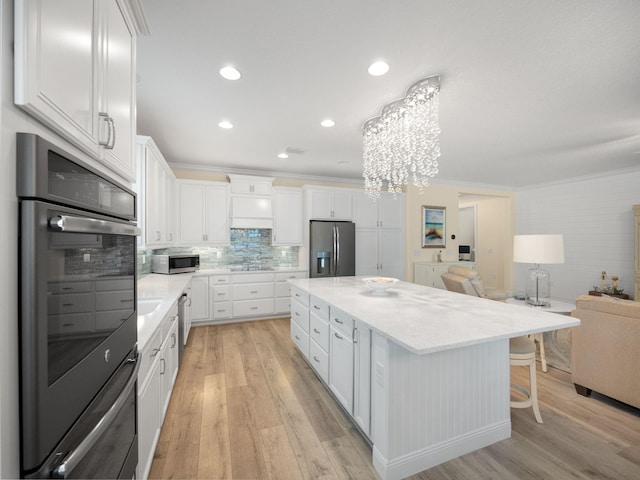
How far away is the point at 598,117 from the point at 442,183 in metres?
3.06

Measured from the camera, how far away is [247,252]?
509 centimetres

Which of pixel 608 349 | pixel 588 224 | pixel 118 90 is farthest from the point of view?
pixel 588 224

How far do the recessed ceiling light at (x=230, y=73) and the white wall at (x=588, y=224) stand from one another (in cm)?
660

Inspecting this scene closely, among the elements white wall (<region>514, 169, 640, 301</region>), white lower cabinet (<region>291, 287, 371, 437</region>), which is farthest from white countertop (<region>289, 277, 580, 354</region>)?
white wall (<region>514, 169, 640, 301</region>)

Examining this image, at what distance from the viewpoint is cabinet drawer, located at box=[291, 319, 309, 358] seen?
290cm

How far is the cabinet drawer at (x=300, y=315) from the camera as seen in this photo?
114 inches

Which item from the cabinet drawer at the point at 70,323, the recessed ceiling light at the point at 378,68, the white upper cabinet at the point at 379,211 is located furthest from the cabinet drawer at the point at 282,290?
the cabinet drawer at the point at 70,323

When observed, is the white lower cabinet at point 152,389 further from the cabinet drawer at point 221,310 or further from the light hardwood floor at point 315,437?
the cabinet drawer at point 221,310

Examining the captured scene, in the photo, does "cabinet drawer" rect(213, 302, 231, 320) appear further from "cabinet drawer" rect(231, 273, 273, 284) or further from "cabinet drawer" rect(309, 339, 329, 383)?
"cabinet drawer" rect(309, 339, 329, 383)

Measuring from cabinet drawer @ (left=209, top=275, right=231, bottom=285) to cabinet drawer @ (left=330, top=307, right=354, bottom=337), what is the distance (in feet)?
8.81

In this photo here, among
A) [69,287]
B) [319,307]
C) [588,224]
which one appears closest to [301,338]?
[319,307]

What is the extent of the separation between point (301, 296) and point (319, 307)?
0.57 m

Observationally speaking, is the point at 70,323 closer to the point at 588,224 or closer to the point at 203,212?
the point at 203,212

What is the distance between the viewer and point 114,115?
1081 mm
